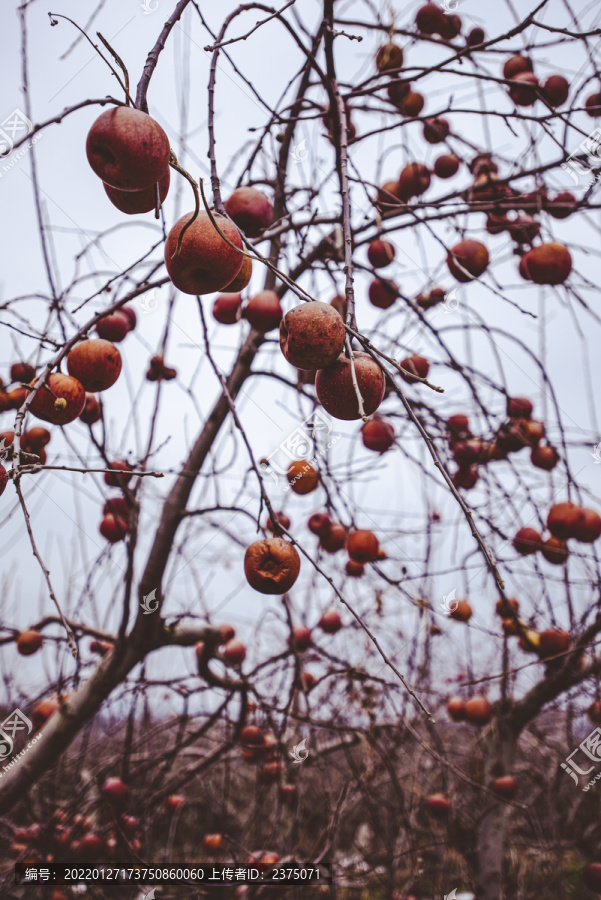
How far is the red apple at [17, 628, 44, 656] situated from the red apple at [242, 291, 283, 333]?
1853 millimetres

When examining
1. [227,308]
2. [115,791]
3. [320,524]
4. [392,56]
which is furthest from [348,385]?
[115,791]

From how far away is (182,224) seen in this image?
1.03 meters

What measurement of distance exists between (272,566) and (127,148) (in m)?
0.93

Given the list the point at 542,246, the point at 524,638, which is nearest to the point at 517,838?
the point at 524,638

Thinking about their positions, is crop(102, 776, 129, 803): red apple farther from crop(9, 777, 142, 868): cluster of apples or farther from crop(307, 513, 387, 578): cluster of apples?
crop(307, 513, 387, 578): cluster of apples

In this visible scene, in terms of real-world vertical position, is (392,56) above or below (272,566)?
above

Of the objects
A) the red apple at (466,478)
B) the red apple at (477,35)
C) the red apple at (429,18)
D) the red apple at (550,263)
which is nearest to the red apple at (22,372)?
the red apple at (466,478)

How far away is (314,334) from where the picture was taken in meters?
1.04

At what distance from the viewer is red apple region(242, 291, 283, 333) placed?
6.28 feet

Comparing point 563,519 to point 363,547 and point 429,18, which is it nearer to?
point 363,547

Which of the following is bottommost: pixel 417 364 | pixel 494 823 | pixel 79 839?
pixel 79 839

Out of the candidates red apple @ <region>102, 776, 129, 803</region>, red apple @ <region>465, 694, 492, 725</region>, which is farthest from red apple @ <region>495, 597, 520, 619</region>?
red apple @ <region>102, 776, 129, 803</region>

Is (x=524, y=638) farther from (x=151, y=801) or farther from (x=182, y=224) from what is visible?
(x=182, y=224)

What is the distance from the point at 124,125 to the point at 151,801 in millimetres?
2697
